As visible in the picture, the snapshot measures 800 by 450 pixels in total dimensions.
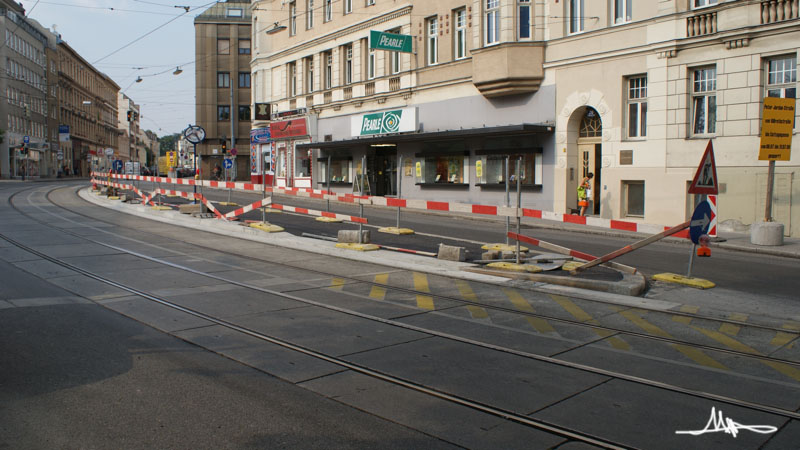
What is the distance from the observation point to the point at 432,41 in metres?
29.6

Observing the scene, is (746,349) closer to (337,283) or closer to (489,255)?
(337,283)

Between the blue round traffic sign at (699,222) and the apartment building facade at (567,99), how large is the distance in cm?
988

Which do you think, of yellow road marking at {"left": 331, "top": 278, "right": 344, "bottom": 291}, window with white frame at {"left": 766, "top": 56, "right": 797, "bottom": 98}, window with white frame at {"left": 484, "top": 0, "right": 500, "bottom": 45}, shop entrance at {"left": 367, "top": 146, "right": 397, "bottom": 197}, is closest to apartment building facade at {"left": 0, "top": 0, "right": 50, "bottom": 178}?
shop entrance at {"left": 367, "top": 146, "right": 397, "bottom": 197}

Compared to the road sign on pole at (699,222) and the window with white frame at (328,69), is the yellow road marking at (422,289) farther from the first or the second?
the window with white frame at (328,69)

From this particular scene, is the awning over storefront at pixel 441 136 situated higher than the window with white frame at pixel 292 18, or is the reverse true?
the window with white frame at pixel 292 18

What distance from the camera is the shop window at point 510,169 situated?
2492 cm

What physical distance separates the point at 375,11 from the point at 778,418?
31.6 metres

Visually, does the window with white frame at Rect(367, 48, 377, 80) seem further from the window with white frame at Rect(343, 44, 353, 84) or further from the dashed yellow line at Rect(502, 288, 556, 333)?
the dashed yellow line at Rect(502, 288, 556, 333)

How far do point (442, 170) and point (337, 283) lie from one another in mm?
20269

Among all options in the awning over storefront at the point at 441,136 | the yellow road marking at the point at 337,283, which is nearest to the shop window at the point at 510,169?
the awning over storefront at the point at 441,136

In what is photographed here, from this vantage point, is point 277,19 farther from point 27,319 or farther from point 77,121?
point 77,121

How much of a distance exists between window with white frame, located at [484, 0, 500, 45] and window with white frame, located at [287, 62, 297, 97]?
747 inches

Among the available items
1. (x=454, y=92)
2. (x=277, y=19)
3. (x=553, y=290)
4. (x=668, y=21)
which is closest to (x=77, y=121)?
(x=277, y=19)

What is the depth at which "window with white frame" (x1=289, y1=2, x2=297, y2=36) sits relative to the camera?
136 feet
